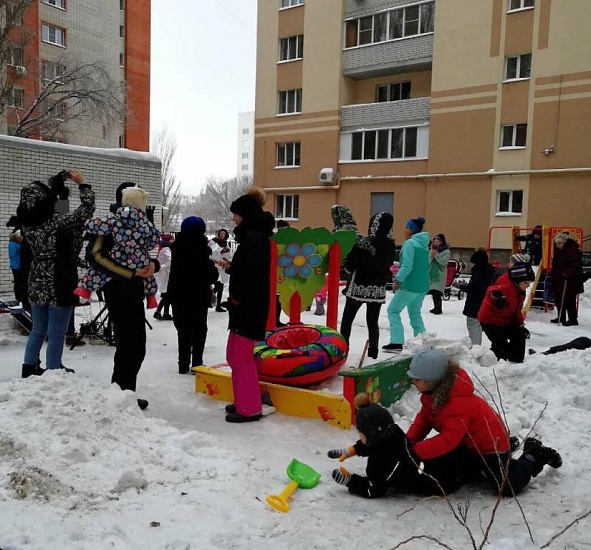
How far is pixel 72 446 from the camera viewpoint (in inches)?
127

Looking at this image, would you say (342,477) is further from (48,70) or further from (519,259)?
(48,70)

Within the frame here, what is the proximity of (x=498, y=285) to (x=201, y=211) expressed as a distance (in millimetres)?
79371

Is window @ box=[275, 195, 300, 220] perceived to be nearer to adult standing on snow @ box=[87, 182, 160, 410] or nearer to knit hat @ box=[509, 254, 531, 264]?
knit hat @ box=[509, 254, 531, 264]

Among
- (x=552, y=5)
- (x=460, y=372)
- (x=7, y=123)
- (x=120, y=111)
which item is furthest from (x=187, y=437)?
(x=7, y=123)

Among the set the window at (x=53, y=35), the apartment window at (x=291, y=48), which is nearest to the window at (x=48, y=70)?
the window at (x=53, y=35)

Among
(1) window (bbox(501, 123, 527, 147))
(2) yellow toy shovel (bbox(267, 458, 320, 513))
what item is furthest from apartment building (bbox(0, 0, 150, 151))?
(2) yellow toy shovel (bbox(267, 458, 320, 513))

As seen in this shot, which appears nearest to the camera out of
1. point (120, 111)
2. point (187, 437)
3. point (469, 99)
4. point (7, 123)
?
point (187, 437)

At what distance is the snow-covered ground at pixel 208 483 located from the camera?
262 centimetres

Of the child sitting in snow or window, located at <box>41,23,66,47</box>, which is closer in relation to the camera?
the child sitting in snow

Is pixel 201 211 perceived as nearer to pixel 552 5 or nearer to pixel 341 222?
pixel 552 5

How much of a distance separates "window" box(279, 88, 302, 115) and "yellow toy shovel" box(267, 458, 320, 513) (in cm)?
2482

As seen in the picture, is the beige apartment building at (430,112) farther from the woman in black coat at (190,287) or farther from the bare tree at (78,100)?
the woman in black coat at (190,287)

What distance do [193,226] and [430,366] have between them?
341 cm

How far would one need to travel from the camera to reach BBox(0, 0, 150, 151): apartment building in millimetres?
26844
